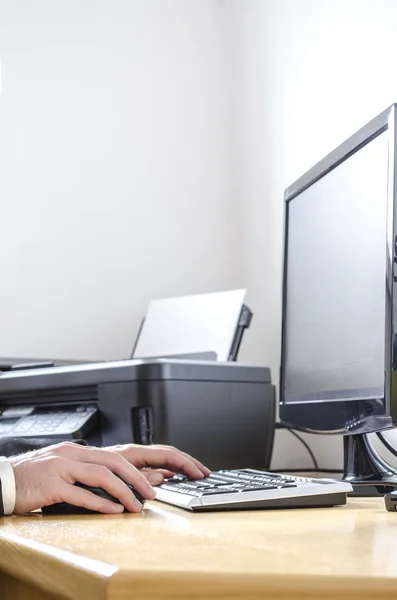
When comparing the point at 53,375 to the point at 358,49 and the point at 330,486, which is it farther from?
the point at 358,49

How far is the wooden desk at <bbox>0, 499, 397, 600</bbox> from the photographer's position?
0.48 meters

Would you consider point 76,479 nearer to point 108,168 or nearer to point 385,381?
Answer: point 385,381

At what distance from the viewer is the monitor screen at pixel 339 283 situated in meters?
1.11

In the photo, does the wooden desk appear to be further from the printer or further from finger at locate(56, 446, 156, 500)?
the printer

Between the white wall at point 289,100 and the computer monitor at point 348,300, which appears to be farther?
the white wall at point 289,100

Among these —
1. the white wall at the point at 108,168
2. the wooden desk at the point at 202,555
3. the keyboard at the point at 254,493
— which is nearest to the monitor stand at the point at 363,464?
the keyboard at the point at 254,493

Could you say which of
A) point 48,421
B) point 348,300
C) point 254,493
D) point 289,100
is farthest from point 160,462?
point 289,100

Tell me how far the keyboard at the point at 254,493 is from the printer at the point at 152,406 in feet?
1.48

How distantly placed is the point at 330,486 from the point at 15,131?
1406 mm

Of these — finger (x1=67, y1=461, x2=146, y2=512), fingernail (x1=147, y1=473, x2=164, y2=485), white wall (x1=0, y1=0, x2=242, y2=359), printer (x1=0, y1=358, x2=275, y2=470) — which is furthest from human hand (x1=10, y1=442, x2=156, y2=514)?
white wall (x1=0, y1=0, x2=242, y2=359)

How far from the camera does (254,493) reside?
2.96 ft

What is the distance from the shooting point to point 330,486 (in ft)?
3.09

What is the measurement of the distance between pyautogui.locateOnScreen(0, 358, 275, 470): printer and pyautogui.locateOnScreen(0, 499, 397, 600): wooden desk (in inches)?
23.8

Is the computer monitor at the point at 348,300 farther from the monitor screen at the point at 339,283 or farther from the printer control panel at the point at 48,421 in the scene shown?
the printer control panel at the point at 48,421
